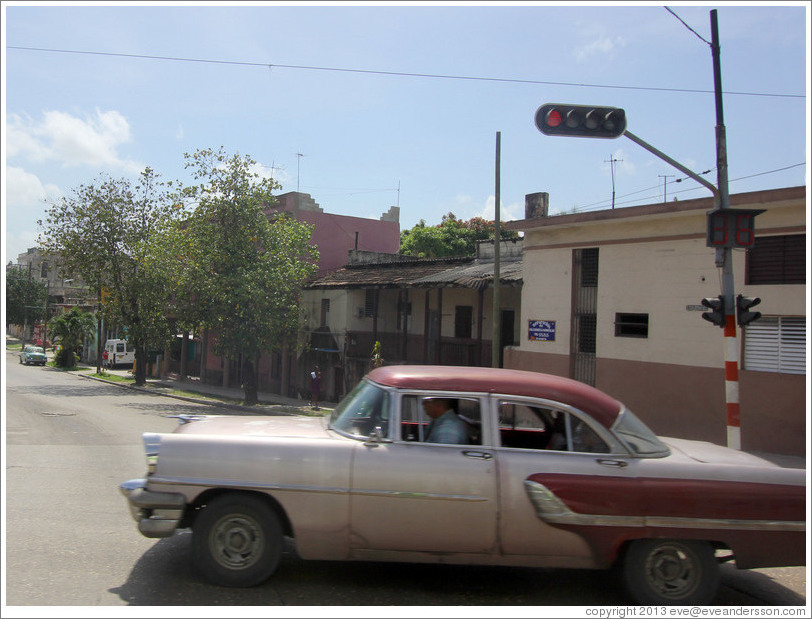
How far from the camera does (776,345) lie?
14.2 meters

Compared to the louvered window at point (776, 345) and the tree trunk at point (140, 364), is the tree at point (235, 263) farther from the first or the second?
the louvered window at point (776, 345)

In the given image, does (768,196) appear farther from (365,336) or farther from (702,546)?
(365,336)

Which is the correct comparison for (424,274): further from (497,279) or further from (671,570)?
(671,570)

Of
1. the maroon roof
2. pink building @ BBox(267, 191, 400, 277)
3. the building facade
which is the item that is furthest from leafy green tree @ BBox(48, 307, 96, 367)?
the maroon roof

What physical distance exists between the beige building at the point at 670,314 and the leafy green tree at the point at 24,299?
233ft

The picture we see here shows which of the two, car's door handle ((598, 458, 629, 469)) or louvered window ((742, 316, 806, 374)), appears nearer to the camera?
car's door handle ((598, 458, 629, 469))

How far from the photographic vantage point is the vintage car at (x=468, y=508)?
477 cm

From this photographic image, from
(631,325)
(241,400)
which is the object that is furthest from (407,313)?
(631,325)

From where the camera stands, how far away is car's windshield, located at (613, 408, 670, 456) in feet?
16.6

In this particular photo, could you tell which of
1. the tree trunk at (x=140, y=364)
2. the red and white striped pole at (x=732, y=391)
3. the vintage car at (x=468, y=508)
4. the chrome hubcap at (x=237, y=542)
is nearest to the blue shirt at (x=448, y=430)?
the vintage car at (x=468, y=508)

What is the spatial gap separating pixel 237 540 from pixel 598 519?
261 cm

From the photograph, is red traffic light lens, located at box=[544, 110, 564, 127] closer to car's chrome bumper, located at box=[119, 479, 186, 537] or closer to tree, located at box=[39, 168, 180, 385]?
car's chrome bumper, located at box=[119, 479, 186, 537]

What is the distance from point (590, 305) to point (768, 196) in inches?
207

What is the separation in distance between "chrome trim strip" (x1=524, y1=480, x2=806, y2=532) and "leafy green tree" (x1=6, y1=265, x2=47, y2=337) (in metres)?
80.5
